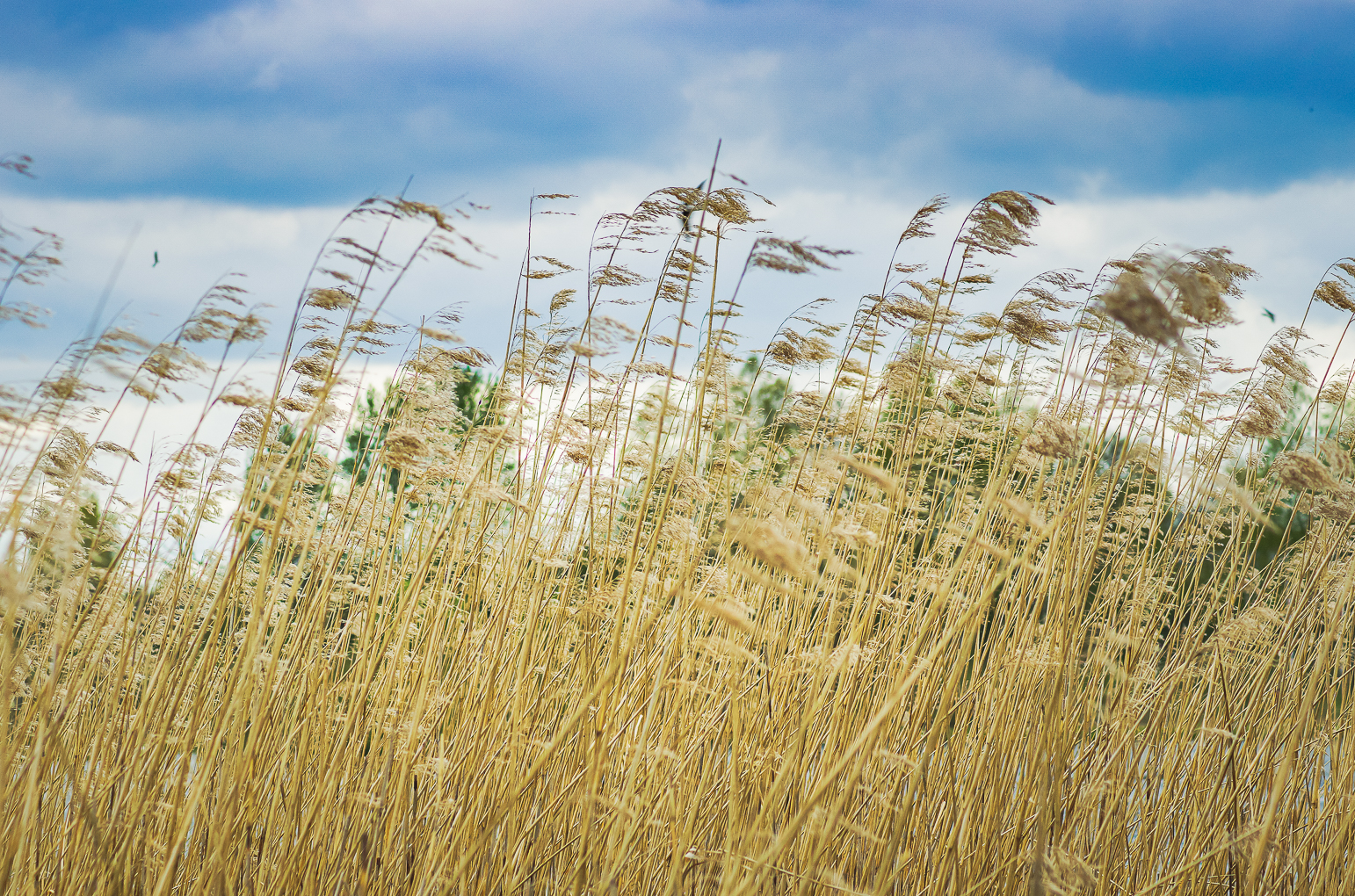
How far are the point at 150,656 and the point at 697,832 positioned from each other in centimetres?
205

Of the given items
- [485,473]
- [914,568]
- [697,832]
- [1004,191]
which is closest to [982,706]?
[914,568]

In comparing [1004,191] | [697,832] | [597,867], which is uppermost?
[1004,191]

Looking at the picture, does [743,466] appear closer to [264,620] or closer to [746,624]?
[264,620]

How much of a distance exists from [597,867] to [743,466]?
1347mm

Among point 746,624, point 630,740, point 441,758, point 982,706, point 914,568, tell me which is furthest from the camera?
point 914,568

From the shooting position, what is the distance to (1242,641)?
2328 mm

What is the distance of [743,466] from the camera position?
2.73m

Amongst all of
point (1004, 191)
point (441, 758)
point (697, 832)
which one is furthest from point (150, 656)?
point (1004, 191)

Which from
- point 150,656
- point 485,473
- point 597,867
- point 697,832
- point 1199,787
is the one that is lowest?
point 150,656

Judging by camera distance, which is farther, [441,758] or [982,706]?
[982,706]

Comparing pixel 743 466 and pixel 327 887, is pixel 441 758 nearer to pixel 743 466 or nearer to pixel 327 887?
pixel 327 887

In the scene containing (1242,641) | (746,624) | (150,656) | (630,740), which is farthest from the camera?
(150,656)

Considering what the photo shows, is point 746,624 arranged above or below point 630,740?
above

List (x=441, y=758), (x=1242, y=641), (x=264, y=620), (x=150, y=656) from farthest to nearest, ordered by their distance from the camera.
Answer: (x=150, y=656) → (x=1242, y=641) → (x=441, y=758) → (x=264, y=620)
